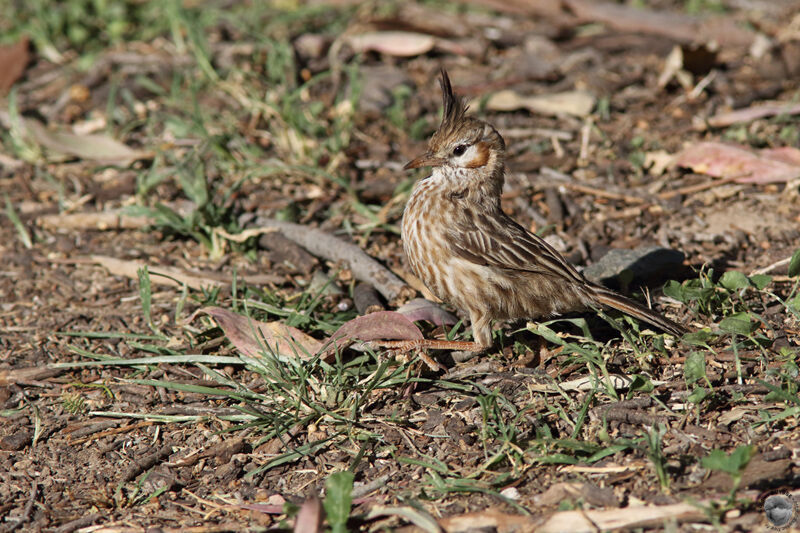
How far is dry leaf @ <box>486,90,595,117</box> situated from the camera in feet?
24.1

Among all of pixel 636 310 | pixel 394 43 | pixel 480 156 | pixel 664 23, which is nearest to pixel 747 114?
pixel 664 23

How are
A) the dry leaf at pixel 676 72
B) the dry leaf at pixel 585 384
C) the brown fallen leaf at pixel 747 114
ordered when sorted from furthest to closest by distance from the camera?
1. the dry leaf at pixel 676 72
2. the brown fallen leaf at pixel 747 114
3. the dry leaf at pixel 585 384

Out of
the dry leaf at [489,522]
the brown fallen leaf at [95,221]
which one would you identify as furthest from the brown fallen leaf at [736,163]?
the brown fallen leaf at [95,221]

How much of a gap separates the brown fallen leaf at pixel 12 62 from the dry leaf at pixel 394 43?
3.26 metres

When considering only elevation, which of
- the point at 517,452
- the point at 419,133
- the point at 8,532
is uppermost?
the point at 419,133

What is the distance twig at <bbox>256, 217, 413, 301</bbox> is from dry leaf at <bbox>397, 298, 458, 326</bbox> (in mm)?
221

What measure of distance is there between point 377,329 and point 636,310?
4.67 feet

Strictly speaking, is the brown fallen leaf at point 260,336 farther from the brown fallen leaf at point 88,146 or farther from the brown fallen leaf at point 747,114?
the brown fallen leaf at point 747,114

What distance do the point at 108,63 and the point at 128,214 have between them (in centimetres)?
300

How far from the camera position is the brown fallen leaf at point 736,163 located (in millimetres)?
6156

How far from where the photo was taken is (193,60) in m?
8.16

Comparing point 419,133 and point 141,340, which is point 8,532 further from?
point 419,133

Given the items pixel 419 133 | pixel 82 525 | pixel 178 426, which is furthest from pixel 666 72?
pixel 82 525

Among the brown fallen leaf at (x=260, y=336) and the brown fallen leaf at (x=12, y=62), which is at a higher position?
the brown fallen leaf at (x=12, y=62)
